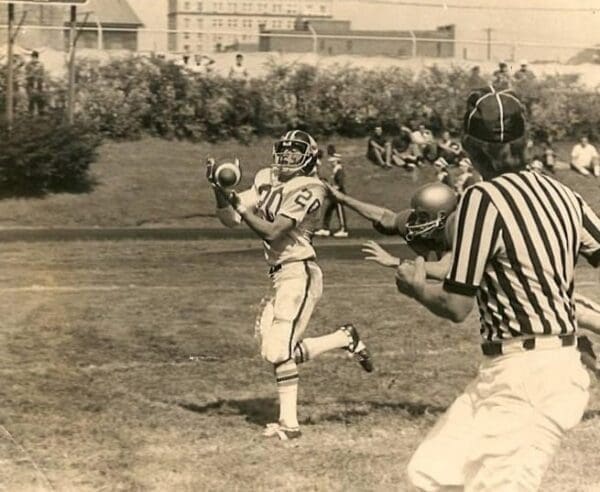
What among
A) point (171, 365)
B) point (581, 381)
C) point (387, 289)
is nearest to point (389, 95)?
point (387, 289)

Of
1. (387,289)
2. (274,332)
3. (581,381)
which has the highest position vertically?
(581,381)

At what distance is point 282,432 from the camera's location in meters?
7.12

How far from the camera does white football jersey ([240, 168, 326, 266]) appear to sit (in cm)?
714

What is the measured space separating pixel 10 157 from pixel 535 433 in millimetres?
21735

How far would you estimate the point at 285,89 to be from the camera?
33.7m

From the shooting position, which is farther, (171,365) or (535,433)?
(171,365)

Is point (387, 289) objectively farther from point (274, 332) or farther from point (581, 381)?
point (581, 381)

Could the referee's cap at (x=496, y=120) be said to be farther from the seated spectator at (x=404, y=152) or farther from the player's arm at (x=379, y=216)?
Answer: the seated spectator at (x=404, y=152)

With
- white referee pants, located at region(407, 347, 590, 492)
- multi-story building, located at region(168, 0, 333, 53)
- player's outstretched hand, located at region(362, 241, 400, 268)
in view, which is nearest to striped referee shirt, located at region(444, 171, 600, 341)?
white referee pants, located at region(407, 347, 590, 492)

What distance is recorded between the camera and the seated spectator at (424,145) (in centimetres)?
3138

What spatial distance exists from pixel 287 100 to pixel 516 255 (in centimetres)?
2985

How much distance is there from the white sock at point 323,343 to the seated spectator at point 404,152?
2292cm

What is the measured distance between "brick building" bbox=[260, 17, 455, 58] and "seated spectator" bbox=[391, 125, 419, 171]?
17.8ft

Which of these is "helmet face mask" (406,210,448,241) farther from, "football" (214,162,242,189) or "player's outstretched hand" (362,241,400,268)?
"football" (214,162,242,189)
